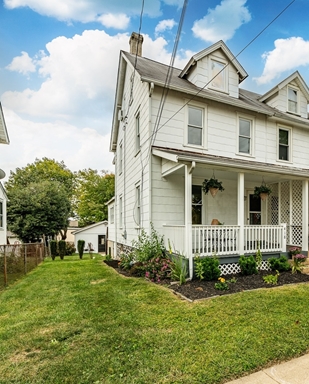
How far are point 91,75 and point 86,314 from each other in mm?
11547

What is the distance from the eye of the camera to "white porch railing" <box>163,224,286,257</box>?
7047 mm

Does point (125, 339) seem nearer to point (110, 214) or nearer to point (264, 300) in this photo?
point (264, 300)

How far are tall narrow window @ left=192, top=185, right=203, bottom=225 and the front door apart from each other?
275 centimetres

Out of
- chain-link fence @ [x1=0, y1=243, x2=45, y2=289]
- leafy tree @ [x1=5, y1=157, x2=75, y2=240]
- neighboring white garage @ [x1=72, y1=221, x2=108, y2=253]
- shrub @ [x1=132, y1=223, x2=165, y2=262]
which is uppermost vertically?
leafy tree @ [x1=5, y1=157, x2=75, y2=240]

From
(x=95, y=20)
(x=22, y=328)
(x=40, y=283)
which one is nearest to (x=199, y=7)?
(x=95, y=20)

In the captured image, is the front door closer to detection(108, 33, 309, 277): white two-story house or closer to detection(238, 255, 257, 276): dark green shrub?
detection(108, 33, 309, 277): white two-story house

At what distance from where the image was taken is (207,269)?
21.4ft

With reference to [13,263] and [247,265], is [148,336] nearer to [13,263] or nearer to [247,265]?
[247,265]

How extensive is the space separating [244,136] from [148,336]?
8.69 metres

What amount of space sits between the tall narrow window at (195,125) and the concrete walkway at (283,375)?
7.25 meters

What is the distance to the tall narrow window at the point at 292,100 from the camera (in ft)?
37.8

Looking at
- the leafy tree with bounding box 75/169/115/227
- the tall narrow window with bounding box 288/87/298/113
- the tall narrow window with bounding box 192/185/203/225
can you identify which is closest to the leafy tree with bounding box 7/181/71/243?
the leafy tree with bounding box 75/169/115/227

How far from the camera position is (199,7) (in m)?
6.02

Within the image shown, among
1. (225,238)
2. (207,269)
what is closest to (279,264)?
(225,238)
